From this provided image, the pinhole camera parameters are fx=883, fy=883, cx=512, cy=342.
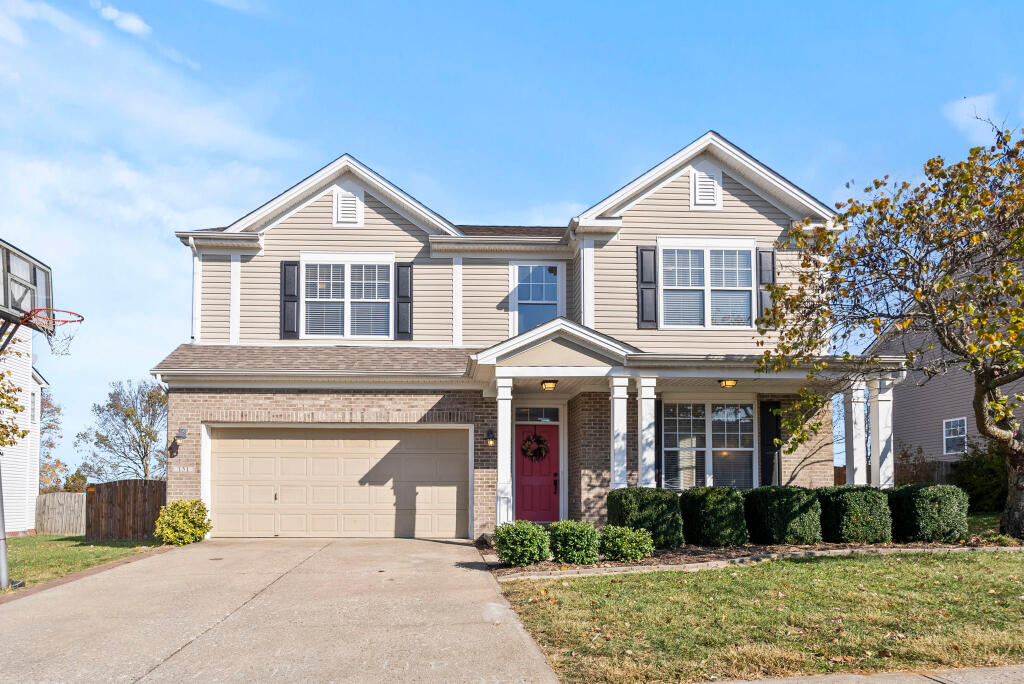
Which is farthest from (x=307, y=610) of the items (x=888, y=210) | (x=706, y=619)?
(x=888, y=210)

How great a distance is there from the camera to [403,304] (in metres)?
17.7

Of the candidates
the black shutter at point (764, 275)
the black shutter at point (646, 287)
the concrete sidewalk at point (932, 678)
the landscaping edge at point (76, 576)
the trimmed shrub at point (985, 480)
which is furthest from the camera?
the trimmed shrub at point (985, 480)

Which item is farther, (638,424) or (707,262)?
(707,262)

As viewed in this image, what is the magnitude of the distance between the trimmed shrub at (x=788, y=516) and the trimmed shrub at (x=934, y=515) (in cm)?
134

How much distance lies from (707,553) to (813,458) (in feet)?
18.2

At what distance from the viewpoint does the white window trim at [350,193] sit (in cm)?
1792

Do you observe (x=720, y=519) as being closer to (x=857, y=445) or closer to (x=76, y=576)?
(x=857, y=445)

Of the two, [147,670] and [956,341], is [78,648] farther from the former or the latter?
[956,341]

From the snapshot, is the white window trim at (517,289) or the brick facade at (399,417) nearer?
the brick facade at (399,417)

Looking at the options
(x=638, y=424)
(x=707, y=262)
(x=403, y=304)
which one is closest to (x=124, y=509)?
(x=403, y=304)

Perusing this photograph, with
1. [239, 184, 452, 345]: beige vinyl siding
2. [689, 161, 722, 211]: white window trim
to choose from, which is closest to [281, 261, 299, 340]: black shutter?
[239, 184, 452, 345]: beige vinyl siding

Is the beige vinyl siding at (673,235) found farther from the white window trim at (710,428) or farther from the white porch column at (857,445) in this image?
the white porch column at (857,445)

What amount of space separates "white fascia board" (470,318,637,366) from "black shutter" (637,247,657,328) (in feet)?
6.34

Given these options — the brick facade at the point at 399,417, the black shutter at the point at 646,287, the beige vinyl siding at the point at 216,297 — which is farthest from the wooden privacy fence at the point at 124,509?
the black shutter at the point at 646,287
